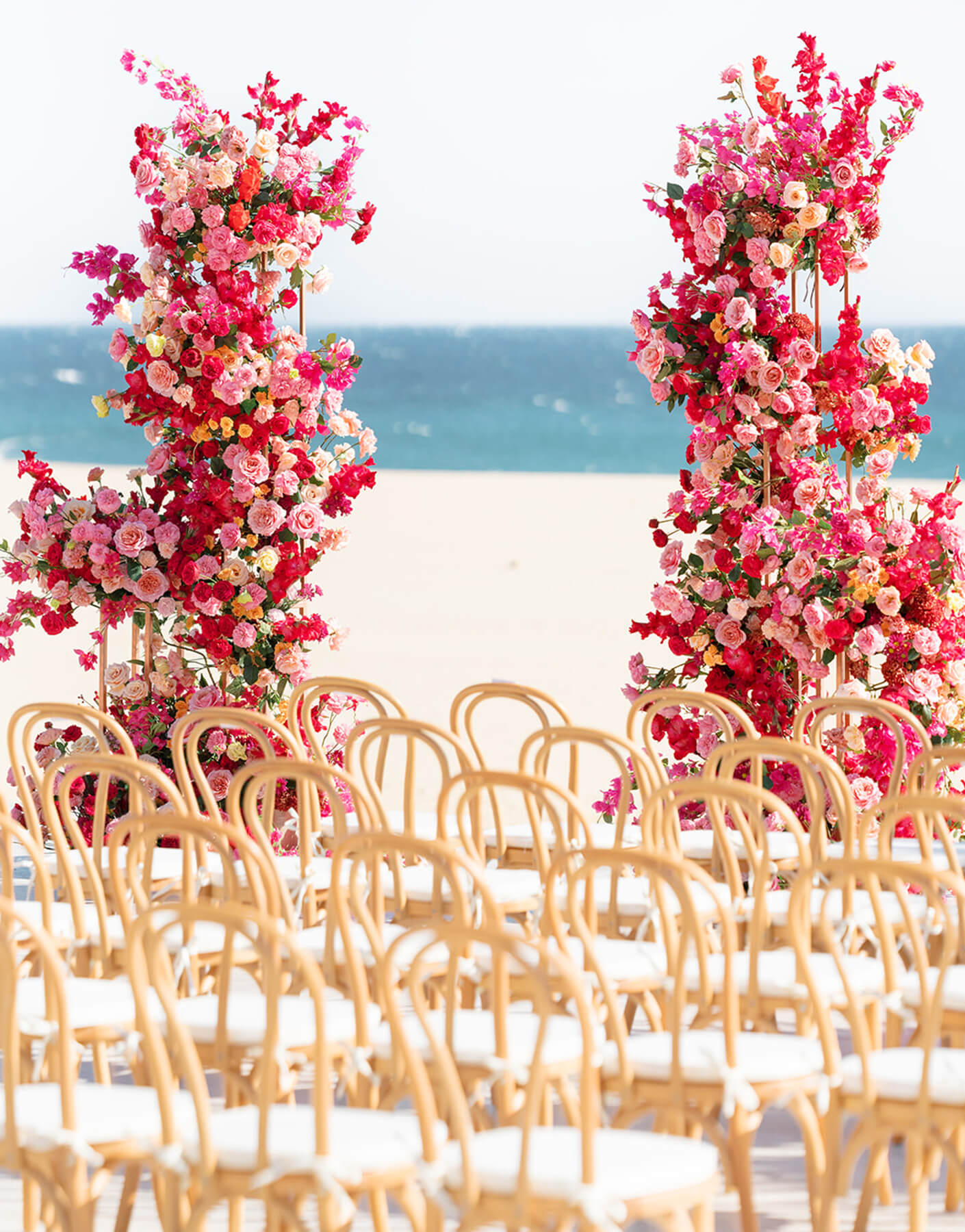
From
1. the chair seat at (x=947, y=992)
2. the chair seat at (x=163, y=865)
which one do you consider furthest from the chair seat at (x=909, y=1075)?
the chair seat at (x=163, y=865)

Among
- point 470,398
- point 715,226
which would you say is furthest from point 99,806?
point 470,398

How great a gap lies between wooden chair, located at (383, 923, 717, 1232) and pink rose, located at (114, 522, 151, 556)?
10.7 ft

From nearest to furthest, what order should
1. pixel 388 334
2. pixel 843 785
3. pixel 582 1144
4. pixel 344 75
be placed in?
pixel 582 1144
pixel 843 785
pixel 344 75
pixel 388 334

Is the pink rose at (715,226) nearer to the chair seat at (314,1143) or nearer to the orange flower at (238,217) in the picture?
the orange flower at (238,217)

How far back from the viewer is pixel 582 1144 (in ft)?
7.31

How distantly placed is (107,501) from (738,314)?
2056 mm

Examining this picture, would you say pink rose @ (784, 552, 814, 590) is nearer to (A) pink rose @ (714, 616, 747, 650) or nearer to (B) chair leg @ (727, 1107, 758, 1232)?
(A) pink rose @ (714, 616, 747, 650)

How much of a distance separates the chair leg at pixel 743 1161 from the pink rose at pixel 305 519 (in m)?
3.13

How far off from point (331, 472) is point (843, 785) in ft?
9.46

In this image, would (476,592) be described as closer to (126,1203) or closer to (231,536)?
(231,536)

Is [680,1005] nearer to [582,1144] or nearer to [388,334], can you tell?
→ [582,1144]

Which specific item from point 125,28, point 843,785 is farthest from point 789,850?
point 125,28

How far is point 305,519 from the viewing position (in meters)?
5.60

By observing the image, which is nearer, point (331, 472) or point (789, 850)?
point (789, 850)
